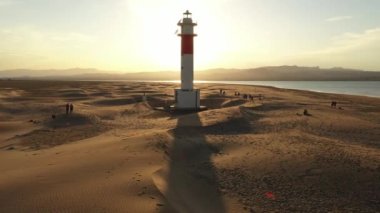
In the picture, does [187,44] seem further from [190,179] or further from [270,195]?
[270,195]

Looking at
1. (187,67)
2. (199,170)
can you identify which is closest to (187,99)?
(187,67)

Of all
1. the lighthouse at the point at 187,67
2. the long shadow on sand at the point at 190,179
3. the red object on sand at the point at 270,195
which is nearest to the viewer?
the long shadow on sand at the point at 190,179

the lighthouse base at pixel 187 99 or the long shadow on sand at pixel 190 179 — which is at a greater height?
the lighthouse base at pixel 187 99

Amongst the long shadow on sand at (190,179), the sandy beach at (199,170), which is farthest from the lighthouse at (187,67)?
the long shadow on sand at (190,179)

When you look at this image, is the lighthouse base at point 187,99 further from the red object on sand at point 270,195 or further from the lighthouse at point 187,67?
the red object on sand at point 270,195

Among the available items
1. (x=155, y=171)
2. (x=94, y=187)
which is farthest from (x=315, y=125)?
(x=94, y=187)

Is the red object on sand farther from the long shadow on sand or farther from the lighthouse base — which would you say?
the lighthouse base

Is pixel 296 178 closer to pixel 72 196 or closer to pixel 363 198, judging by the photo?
pixel 363 198

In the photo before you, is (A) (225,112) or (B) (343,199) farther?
(A) (225,112)
